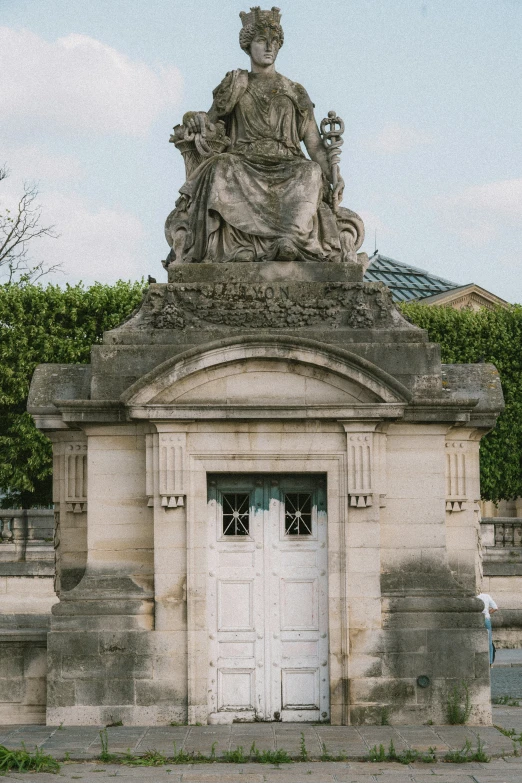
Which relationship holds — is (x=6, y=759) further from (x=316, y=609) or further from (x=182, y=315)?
(x=182, y=315)

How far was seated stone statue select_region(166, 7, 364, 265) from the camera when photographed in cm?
1415

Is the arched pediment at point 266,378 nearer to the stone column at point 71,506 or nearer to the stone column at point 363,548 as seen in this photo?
the stone column at point 363,548

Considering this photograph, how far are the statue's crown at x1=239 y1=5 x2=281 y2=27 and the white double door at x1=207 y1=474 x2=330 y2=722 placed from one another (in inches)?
200

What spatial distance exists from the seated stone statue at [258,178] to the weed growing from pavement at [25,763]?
5.48 metres

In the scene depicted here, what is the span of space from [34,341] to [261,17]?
1890 centimetres

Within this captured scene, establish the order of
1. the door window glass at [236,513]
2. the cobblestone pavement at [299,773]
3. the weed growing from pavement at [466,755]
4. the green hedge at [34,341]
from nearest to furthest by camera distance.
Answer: the cobblestone pavement at [299,773], the weed growing from pavement at [466,755], the door window glass at [236,513], the green hedge at [34,341]

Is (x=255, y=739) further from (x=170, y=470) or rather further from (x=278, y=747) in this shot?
(x=170, y=470)

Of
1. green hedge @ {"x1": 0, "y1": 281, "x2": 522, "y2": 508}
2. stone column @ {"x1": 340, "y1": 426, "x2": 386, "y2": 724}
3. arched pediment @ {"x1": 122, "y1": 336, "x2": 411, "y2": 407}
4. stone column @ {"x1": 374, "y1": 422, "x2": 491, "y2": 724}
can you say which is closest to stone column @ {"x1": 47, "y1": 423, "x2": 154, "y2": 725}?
arched pediment @ {"x1": 122, "y1": 336, "x2": 411, "y2": 407}

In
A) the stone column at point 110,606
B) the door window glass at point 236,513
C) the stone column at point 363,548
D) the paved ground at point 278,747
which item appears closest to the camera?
the paved ground at point 278,747

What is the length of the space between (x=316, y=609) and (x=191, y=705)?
5.04 feet

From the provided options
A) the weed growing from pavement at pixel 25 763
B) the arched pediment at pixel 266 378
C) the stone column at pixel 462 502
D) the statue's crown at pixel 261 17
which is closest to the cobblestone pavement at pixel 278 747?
the weed growing from pavement at pixel 25 763

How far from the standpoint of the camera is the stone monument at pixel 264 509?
42.7 ft

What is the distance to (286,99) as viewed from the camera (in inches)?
584

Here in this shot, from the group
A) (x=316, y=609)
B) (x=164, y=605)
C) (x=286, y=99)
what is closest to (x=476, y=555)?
(x=316, y=609)
